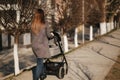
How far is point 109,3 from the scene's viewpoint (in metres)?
36.1

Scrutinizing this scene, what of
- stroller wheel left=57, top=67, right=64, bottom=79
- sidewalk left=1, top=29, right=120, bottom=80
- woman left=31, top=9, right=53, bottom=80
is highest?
woman left=31, top=9, right=53, bottom=80

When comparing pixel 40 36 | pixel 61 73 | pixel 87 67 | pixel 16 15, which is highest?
pixel 16 15

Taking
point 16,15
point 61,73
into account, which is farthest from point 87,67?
point 16,15

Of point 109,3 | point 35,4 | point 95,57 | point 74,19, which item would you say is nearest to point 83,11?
point 74,19

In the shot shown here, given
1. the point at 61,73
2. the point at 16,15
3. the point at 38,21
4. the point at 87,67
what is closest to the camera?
the point at 38,21

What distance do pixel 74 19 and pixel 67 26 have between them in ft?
2.04

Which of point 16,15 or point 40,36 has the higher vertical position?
point 16,15

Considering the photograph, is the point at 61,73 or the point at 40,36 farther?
the point at 61,73

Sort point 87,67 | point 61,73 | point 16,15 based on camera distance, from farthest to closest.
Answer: point 87,67, point 16,15, point 61,73

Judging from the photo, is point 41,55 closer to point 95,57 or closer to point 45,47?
point 45,47

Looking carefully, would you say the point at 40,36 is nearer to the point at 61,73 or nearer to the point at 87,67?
the point at 61,73

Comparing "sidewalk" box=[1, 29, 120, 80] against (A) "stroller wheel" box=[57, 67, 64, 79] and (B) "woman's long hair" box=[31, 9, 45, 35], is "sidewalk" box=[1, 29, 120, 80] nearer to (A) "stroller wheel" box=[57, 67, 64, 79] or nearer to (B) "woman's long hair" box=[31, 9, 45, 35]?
(A) "stroller wheel" box=[57, 67, 64, 79]

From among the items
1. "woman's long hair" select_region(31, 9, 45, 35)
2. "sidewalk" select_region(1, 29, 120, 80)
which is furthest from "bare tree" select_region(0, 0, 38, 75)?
"woman's long hair" select_region(31, 9, 45, 35)

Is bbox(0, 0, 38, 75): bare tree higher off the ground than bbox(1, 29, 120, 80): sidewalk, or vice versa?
bbox(0, 0, 38, 75): bare tree
